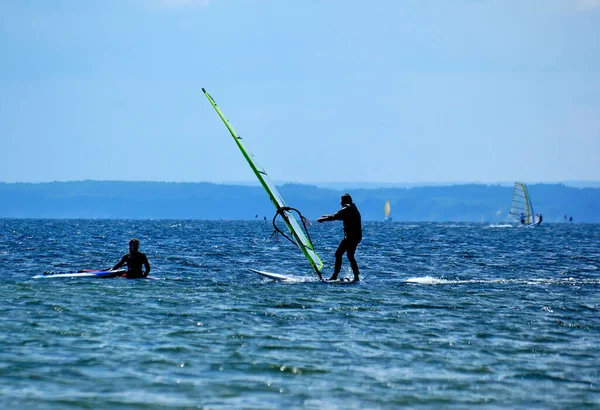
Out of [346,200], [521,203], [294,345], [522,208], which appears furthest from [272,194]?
[521,203]

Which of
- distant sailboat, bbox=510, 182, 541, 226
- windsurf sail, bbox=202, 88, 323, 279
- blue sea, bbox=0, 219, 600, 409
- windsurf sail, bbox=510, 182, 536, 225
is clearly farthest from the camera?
distant sailboat, bbox=510, 182, 541, 226

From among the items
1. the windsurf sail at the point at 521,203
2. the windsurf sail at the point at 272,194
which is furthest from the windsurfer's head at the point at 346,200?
the windsurf sail at the point at 521,203

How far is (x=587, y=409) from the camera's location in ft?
28.6

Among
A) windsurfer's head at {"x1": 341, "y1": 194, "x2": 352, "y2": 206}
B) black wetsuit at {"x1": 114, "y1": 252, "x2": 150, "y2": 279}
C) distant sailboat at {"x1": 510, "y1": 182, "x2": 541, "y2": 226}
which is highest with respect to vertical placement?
distant sailboat at {"x1": 510, "y1": 182, "x2": 541, "y2": 226}

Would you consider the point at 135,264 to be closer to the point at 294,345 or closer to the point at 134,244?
the point at 134,244

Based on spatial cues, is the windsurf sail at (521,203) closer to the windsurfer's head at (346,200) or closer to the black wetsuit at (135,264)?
the windsurfer's head at (346,200)

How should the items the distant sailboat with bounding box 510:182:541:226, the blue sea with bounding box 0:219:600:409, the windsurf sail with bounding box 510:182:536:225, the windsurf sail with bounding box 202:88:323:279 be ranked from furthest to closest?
the distant sailboat with bounding box 510:182:541:226 < the windsurf sail with bounding box 510:182:536:225 < the windsurf sail with bounding box 202:88:323:279 < the blue sea with bounding box 0:219:600:409

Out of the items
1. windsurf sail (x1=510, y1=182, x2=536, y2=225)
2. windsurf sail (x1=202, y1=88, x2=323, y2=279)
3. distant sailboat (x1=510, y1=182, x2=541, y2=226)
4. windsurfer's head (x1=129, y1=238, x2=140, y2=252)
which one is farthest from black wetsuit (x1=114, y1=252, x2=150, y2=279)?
distant sailboat (x1=510, y1=182, x2=541, y2=226)

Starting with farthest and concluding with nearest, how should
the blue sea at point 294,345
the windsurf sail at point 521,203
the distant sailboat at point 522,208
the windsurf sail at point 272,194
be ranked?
1. the distant sailboat at point 522,208
2. the windsurf sail at point 521,203
3. the windsurf sail at point 272,194
4. the blue sea at point 294,345

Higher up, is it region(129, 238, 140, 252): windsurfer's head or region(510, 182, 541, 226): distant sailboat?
region(510, 182, 541, 226): distant sailboat

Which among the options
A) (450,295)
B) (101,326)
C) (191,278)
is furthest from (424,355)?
(191,278)

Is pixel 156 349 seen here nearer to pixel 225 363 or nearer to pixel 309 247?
pixel 225 363

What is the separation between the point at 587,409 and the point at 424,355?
284 cm

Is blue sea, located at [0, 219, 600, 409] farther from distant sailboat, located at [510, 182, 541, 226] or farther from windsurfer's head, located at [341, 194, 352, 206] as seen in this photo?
distant sailboat, located at [510, 182, 541, 226]
